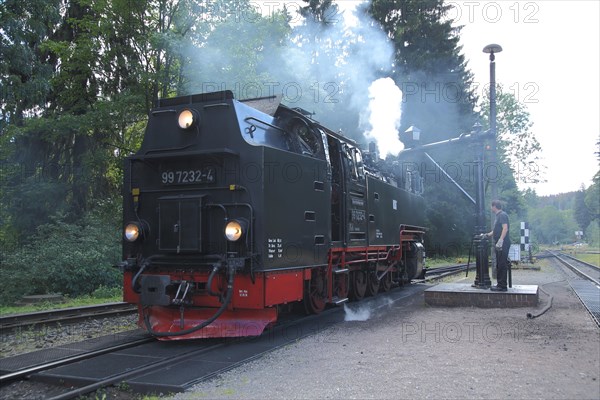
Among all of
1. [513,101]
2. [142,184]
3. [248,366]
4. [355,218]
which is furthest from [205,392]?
[513,101]

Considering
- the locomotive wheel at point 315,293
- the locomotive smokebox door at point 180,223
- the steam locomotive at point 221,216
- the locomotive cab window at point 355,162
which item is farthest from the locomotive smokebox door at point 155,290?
the locomotive cab window at point 355,162

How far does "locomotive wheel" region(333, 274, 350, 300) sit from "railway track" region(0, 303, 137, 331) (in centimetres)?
359

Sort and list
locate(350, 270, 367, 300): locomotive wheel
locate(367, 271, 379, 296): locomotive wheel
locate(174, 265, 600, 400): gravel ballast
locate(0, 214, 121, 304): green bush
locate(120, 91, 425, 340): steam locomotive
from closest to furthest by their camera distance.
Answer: locate(174, 265, 600, 400): gravel ballast → locate(120, 91, 425, 340): steam locomotive → locate(350, 270, 367, 300): locomotive wheel → locate(367, 271, 379, 296): locomotive wheel → locate(0, 214, 121, 304): green bush

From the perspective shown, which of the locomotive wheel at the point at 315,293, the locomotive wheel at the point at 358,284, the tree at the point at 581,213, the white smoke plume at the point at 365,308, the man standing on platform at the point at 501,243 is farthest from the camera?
the tree at the point at 581,213

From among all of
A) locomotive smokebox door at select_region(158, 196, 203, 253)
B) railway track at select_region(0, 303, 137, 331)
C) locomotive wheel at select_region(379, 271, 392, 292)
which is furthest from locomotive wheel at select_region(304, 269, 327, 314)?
locomotive wheel at select_region(379, 271, 392, 292)

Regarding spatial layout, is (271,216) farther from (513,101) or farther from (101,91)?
(513,101)

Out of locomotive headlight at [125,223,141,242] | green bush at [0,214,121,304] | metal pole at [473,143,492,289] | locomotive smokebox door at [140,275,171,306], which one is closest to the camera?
locomotive smokebox door at [140,275,171,306]

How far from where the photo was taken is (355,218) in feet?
30.1

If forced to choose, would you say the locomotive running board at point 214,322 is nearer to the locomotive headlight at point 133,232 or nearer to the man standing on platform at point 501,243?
the locomotive headlight at point 133,232

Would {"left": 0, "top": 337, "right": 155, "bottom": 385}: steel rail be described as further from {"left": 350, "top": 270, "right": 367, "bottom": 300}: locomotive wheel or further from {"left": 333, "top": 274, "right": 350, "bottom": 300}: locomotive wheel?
{"left": 350, "top": 270, "right": 367, "bottom": 300}: locomotive wheel

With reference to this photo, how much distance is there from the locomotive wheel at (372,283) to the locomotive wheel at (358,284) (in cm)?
32

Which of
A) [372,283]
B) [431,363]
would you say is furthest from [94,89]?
[431,363]

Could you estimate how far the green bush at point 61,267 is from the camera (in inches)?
500

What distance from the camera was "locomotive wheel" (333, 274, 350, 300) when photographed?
8.91m
